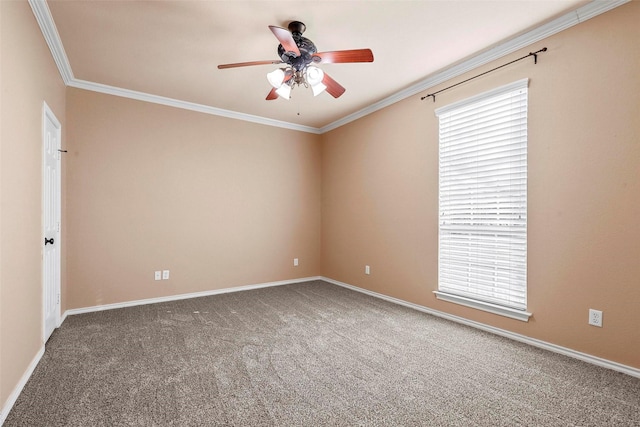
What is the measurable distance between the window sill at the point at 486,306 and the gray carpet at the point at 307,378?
233 millimetres

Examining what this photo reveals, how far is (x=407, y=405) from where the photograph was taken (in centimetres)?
192

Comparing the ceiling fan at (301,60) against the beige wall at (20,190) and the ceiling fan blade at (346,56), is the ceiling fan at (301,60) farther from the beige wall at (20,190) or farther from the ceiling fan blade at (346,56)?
the beige wall at (20,190)

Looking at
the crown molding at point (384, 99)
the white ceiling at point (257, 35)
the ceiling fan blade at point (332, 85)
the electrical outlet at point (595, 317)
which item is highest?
the white ceiling at point (257, 35)

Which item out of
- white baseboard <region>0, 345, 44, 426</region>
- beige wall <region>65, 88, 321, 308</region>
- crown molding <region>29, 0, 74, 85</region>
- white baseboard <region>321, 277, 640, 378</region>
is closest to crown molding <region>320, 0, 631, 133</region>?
beige wall <region>65, 88, 321, 308</region>

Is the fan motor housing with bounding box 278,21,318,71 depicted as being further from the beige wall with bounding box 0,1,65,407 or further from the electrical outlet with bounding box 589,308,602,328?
the electrical outlet with bounding box 589,308,602,328

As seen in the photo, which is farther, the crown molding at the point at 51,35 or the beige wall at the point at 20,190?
the crown molding at the point at 51,35

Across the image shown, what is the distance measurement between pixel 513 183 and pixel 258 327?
2.87 metres

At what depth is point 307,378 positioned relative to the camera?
7.34 feet

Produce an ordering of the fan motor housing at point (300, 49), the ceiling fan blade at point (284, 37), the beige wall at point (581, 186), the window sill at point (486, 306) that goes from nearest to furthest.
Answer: the ceiling fan blade at point (284, 37), the beige wall at point (581, 186), the fan motor housing at point (300, 49), the window sill at point (486, 306)

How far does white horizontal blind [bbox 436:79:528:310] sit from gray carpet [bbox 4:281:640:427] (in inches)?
20.8

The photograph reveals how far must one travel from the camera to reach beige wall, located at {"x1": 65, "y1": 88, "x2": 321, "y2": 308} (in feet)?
12.6

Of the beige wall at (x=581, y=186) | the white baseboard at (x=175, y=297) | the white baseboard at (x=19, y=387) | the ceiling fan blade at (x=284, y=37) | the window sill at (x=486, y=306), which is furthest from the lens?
the white baseboard at (x=175, y=297)

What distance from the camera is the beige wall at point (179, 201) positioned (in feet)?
12.6

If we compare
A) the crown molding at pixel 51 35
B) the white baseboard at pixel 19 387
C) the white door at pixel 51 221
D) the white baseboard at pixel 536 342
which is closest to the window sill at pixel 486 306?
the white baseboard at pixel 536 342
